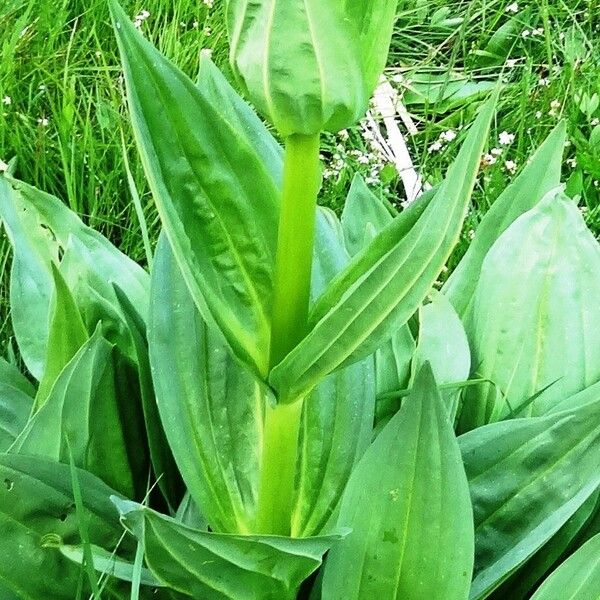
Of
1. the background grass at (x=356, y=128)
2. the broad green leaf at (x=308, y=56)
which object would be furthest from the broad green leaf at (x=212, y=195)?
the background grass at (x=356, y=128)

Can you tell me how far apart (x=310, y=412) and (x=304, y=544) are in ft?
0.67

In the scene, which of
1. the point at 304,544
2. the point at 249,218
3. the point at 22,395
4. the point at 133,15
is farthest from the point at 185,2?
the point at 304,544

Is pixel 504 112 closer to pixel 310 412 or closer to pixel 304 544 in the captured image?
pixel 310 412

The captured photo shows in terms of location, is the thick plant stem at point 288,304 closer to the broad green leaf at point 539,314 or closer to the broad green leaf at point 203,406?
the broad green leaf at point 203,406

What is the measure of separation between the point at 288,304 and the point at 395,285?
3.8 inches

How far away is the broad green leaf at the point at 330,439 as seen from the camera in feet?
3.25

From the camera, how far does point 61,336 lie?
101 centimetres

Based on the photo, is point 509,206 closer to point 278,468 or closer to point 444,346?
point 444,346

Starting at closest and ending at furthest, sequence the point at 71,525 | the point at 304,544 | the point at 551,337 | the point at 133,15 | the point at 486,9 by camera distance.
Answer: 1. the point at 304,544
2. the point at 71,525
3. the point at 551,337
4. the point at 133,15
5. the point at 486,9

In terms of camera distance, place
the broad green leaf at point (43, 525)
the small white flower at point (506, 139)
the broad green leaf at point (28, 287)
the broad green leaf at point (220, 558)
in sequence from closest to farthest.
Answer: the broad green leaf at point (220, 558), the broad green leaf at point (43, 525), the broad green leaf at point (28, 287), the small white flower at point (506, 139)

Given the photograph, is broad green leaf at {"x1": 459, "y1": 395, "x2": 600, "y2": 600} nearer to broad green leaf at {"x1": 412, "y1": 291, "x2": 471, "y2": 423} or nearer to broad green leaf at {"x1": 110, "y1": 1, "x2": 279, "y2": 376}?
broad green leaf at {"x1": 412, "y1": 291, "x2": 471, "y2": 423}

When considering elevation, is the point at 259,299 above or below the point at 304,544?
above

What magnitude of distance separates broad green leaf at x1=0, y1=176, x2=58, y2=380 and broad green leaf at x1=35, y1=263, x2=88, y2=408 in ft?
0.37

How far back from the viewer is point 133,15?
7.14 ft
